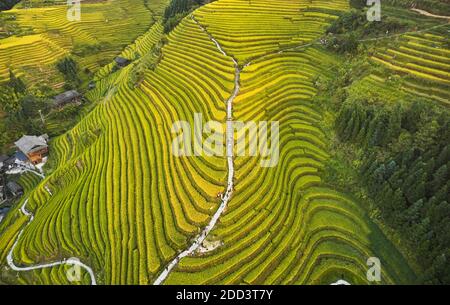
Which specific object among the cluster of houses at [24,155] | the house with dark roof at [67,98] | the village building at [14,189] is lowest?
the village building at [14,189]

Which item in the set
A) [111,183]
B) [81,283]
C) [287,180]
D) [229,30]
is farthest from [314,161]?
[229,30]

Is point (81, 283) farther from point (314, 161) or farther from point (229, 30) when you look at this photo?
point (229, 30)

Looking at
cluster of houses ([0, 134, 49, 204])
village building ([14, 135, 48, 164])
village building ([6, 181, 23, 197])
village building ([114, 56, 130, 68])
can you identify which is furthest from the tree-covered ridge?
village building ([6, 181, 23, 197])

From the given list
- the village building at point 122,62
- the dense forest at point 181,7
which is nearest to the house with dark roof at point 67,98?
the village building at point 122,62

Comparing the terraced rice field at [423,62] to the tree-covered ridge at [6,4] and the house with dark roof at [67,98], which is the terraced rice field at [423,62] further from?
the tree-covered ridge at [6,4]

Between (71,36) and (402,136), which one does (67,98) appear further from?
(402,136)

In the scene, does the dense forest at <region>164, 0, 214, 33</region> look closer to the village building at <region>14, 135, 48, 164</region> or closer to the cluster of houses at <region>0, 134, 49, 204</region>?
the village building at <region>14, 135, 48, 164</region>

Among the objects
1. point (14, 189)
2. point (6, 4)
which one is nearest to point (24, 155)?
point (14, 189)
